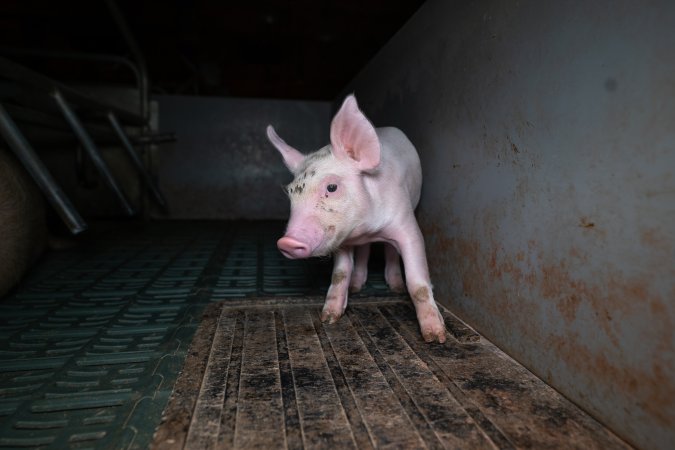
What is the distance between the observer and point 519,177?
1.41 meters

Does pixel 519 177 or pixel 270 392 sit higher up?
pixel 519 177

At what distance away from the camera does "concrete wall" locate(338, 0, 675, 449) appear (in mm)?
900

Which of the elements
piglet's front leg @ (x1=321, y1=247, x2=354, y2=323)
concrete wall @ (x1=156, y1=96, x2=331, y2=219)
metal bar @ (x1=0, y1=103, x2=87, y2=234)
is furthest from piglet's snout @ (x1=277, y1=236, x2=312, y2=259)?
concrete wall @ (x1=156, y1=96, x2=331, y2=219)

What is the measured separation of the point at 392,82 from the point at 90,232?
10.7 ft

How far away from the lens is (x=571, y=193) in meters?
1.15

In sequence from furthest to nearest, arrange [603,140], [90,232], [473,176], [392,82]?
1. [90,232]
2. [392,82]
3. [473,176]
4. [603,140]

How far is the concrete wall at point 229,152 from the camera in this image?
17.1 feet

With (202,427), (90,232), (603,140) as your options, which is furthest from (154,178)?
(603,140)

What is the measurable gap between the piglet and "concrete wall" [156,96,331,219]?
143 inches

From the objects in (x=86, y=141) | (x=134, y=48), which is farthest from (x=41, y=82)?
(x=134, y=48)

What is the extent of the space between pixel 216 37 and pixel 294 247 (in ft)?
A: 14.3

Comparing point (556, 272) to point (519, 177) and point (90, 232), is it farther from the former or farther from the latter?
point (90, 232)

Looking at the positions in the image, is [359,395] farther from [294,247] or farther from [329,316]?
[329,316]

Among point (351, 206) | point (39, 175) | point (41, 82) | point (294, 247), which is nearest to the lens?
point (294, 247)
